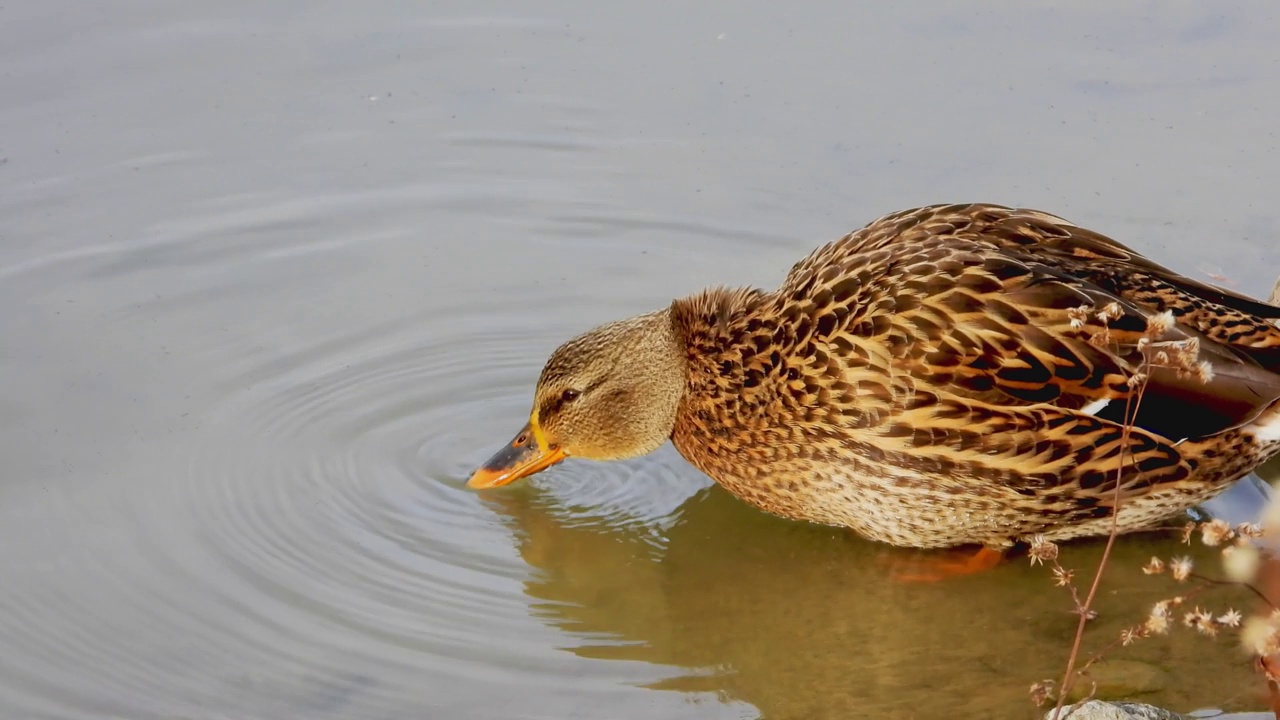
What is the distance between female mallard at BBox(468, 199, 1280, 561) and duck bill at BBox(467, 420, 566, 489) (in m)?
0.01

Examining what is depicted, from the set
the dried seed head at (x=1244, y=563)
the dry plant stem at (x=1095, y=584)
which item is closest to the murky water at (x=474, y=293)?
the dried seed head at (x=1244, y=563)

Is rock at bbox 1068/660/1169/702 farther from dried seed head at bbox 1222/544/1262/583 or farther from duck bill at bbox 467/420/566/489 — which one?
duck bill at bbox 467/420/566/489

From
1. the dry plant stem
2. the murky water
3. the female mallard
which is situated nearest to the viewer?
the dry plant stem

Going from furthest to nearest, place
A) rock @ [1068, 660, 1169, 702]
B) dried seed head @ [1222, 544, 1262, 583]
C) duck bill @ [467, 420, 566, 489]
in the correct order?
duck bill @ [467, 420, 566, 489] < dried seed head @ [1222, 544, 1262, 583] < rock @ [1068, 660, 1169, 702]

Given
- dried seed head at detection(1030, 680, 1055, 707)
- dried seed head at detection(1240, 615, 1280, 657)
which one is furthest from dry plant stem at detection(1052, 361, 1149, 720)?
dried seed head at detection(1240, 615, 1280, 657)

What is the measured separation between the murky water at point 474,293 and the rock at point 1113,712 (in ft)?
1.76

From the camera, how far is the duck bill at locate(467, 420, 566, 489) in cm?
620

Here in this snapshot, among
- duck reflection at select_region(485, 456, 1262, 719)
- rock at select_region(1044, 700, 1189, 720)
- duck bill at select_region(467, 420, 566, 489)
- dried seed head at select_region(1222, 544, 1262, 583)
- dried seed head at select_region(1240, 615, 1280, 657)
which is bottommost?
duck reflection at select_region(485, 456, 1262, 719)

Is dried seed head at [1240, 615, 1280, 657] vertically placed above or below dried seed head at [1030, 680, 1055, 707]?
above

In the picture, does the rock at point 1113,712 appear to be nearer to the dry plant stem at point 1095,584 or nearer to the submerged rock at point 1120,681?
the dry plant stem at point 1095,584

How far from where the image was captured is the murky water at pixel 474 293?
5289 millimetres

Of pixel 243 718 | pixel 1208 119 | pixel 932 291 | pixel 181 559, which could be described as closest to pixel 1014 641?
pixel 932 291

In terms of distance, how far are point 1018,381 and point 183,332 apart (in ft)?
12.4

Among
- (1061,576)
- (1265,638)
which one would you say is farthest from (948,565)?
(1265,638)
